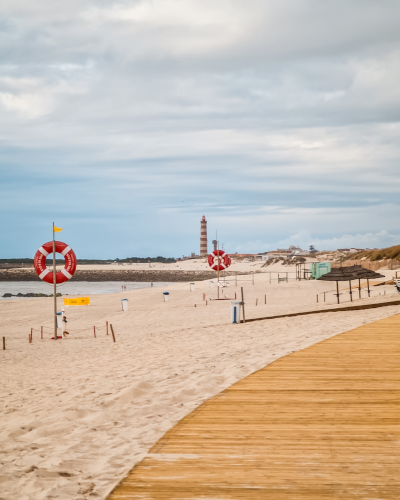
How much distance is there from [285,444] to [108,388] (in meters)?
3.41

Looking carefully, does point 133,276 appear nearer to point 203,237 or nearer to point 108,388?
point 203,237

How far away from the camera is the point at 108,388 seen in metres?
6.62

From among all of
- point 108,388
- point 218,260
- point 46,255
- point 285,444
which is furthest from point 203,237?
point 285,444

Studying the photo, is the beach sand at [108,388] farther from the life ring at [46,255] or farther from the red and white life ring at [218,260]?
the red and white life ring at [218,260]

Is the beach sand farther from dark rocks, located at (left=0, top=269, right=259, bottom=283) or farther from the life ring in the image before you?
dark rocks, located at (left=0, top=269, right=259, bottom=283)

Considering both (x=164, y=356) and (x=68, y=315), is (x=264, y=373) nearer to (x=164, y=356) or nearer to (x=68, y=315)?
(x=164, y=356)

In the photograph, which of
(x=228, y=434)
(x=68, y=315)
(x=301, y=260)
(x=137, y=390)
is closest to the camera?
(x=228, y=434)

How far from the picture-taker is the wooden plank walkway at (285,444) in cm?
308

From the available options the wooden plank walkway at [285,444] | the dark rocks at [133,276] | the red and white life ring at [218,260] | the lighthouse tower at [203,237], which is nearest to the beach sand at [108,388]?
the wooden plank walkway at [285,444]

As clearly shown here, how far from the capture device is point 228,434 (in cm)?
412

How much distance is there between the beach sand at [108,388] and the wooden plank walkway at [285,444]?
1.08ft

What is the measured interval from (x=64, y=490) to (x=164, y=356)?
5.80 metres

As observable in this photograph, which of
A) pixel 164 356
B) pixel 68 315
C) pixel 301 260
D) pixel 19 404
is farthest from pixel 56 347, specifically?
pixel 301 260

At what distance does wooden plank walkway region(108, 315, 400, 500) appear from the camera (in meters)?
3.08
